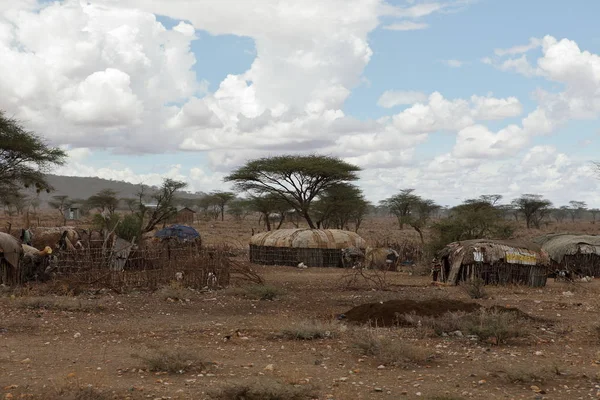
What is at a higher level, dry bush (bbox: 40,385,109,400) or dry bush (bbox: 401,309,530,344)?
dry bush (bbox: 401,309,530,344)

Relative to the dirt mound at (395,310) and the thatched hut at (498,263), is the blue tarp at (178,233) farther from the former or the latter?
the dirt mound at (395,310)

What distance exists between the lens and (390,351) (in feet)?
24.8

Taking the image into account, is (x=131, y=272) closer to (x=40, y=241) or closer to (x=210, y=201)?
(x=40, y=241)

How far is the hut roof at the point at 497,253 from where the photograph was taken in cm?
1675

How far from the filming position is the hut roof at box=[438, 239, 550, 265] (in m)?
16.8

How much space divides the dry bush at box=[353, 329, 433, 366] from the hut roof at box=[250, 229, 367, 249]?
1607 centimetres

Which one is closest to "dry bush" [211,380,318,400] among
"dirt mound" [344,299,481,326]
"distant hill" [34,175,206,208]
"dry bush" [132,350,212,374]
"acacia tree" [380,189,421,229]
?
"dry bush" [132,350,212,374]

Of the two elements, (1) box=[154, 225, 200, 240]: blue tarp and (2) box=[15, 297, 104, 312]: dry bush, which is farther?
(1) box=[154, 225, 200, 240]: blue tarp

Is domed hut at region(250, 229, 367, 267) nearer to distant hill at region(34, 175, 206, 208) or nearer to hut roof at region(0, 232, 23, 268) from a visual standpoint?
hut roof at region(0, 232, 23, 268)

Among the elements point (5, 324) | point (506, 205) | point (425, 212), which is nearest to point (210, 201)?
point (425, 212)

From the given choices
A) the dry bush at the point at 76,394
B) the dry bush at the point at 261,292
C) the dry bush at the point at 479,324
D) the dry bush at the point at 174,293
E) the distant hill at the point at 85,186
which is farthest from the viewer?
the distant hill at the point at 85,186

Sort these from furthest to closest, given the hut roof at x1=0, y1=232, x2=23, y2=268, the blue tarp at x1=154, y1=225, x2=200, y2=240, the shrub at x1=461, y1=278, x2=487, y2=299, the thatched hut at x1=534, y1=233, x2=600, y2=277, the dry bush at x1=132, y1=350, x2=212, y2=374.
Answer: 1. the blue tarp at x1=154, y1=225, x2=200, y2=240
2. the thatched hut at x1=534, y1=233, x2=600, y2=277
3. the hut roof at x1=0, y1=232, x2=23, y2=268
4. the shrub at x1=461, y1=278, x2=487, y2=299
5. the dry bush at x1=132, y1=350, x2=212, y2=374

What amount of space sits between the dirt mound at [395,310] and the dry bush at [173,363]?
3.70m

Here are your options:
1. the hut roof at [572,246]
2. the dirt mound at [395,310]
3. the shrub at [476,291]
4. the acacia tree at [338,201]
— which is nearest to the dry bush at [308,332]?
the dirt mound at [395,310]
